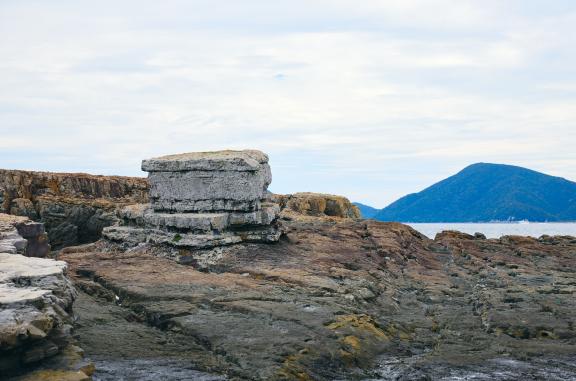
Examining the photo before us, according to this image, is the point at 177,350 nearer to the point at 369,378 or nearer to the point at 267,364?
the point at 267,364

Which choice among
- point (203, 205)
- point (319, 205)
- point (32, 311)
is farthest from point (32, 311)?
point (319, 205)

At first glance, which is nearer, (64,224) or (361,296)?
(361,296)

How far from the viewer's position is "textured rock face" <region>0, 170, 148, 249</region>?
3250 centimetres

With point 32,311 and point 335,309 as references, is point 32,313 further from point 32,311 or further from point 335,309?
point 335,309

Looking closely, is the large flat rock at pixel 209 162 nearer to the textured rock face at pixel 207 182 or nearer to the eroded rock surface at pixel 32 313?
the textured rock face at pixel 207 182

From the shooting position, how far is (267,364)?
35.6 ft

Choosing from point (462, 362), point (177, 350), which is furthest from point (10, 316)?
point (462, 362)

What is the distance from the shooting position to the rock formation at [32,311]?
8.98m

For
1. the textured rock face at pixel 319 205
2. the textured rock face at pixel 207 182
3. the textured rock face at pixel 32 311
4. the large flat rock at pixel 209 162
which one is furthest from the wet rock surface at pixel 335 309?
the textured rock face at pixel 319 205

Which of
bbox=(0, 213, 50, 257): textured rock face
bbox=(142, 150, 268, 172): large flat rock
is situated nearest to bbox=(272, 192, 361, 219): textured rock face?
bbox=(142, 150, 268, 172): large flat rock

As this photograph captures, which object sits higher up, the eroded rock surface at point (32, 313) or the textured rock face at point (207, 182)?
the textured rock face at point (207, 182)

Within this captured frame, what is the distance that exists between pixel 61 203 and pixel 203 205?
16.2 meters

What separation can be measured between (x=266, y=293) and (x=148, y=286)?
8.65 ft

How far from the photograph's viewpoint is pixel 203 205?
2005 centimetres
